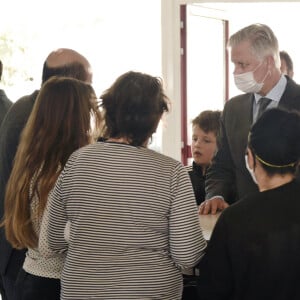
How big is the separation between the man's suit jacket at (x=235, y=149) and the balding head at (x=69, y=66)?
621mm

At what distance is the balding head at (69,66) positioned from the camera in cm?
249

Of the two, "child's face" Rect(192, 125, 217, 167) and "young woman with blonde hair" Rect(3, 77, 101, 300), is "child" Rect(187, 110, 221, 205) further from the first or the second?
"young woman with blonde hair" Rect(3, 77, 101, 300)

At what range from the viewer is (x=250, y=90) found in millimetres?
2514

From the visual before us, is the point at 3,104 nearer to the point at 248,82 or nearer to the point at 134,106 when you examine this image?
the point at 248,82

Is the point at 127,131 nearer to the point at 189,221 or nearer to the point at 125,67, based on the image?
the point at 189,221

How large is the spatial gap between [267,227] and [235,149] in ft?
3.17

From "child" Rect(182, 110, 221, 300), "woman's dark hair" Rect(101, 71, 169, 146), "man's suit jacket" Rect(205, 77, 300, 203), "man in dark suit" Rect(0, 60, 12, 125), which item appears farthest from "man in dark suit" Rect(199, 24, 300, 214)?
"man in dark suit" Rect(0, 60, 12, 125)

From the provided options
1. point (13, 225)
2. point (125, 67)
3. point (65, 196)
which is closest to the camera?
point (65, 196)

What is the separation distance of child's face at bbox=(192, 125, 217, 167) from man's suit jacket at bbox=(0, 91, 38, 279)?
1104 millimetres

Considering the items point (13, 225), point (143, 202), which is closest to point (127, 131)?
point (143, 202)

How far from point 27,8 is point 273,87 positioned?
3122 mm

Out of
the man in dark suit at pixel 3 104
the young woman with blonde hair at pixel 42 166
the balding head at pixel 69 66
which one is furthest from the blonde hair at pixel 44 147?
the man in dark suit at pixel 3 104

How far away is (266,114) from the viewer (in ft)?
5.63

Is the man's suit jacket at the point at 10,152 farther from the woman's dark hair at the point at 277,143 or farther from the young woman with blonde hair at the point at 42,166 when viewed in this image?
the woman's dark hair at the point at 277,143
